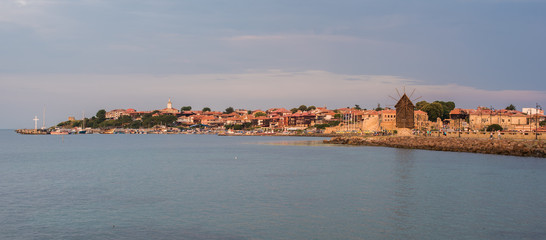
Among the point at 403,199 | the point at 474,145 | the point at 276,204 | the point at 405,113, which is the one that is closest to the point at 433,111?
the point at 405,113

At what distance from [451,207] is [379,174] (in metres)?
11.7

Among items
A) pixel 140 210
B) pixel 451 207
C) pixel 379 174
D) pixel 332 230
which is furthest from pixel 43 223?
pixel 379 174

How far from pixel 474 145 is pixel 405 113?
28710 millimetres

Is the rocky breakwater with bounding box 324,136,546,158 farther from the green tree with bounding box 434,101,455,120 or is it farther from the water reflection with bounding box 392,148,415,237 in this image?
the green tree with bounding box 434,101,455,120

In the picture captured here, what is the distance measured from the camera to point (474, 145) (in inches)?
2040

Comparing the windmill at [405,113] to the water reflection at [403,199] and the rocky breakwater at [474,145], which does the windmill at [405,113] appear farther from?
the water reflection at [403,199]

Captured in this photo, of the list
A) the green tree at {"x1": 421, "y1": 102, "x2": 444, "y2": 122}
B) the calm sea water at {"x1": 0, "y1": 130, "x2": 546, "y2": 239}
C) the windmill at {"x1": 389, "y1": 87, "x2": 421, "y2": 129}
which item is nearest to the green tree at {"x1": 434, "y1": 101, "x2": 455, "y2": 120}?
the green tree at {"x1": 421, "y1": 102, "x2": 444, "y2": 122}

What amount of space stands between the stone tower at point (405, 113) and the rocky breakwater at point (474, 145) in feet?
29.3

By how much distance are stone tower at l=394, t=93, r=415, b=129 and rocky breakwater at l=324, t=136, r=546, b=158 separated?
8918mm

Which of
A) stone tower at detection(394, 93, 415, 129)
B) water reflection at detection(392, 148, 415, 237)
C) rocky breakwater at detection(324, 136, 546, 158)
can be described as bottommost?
water reflection at detection(392, 148, 415, 237)

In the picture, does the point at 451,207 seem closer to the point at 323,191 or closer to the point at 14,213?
the point at 323,191

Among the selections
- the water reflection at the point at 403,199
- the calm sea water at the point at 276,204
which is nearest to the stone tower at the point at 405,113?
the calm sea water at the point at 276,204

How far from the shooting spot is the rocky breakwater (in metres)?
44.3

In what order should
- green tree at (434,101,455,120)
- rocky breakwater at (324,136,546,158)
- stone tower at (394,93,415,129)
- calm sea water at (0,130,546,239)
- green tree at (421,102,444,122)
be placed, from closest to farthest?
calm sea water at (0,130,546,239) → rocky breakwater at (324,136,546,158) → stone tower at (394,93,415,129) → green tree at (421,102,444,122) → green tree at (434,101,455,120)
